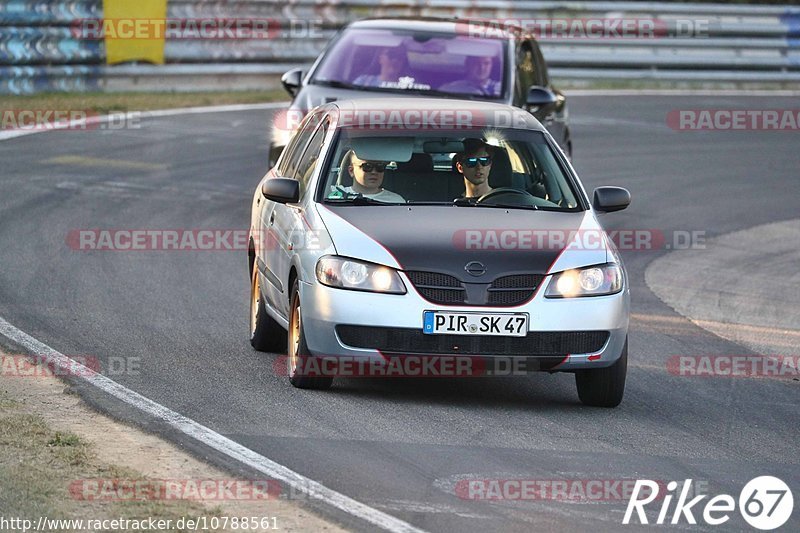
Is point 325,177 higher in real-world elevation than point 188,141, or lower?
higher

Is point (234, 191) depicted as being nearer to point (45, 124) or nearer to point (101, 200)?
point (101, 200)

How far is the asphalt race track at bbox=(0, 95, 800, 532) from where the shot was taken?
7.21 m

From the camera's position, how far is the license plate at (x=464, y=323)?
27.5ft

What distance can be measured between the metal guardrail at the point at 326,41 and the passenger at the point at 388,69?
8315 millimetres

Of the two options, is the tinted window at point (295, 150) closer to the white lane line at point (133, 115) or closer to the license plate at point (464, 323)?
the license plate at point (464, 323)

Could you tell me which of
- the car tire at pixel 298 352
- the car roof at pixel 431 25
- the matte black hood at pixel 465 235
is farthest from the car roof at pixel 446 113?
the car roof at pixel 431 25

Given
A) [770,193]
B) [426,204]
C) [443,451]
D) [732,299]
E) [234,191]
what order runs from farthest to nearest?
1. [770,193]
2. [234,191]
3. [732,299]
4. [426,204]
5. [443,451]

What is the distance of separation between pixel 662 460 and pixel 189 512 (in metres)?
2.39

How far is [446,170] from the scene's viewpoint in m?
9.49

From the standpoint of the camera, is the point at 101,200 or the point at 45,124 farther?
the point at 45,124

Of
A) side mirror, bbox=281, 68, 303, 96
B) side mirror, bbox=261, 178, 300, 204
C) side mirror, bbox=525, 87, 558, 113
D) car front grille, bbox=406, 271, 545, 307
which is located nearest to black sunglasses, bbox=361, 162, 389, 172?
side mirror, bbox=261, 178, 300, 204

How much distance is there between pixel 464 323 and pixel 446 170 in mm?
1383

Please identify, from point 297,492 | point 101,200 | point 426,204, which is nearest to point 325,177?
point 426,204

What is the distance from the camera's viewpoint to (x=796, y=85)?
101ft
